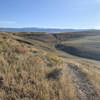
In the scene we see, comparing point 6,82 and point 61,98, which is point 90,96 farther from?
point 6,82

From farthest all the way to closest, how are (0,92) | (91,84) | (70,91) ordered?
1. (91,84)
2. (70,91)
3. (0,92)

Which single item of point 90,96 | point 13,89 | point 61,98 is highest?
point 13,89

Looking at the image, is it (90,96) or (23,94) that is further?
(90,96)

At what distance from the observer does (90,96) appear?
4.30 m

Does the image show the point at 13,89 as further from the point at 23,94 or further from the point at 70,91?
the point at 70,91

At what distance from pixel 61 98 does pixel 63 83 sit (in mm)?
935

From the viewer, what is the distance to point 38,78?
4.50 metres

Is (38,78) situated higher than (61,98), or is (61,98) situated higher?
(38,78)

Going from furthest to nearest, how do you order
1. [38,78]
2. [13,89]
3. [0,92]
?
[38,78], [13,89], [0,92]

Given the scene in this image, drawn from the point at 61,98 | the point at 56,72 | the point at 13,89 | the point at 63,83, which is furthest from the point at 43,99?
the point at 56,72

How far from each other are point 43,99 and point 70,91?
3.99ft

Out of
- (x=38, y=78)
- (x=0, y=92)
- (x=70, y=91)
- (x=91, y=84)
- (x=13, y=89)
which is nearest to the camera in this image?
(x=0, y=92)

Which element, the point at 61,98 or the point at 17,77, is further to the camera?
the point at 17,77

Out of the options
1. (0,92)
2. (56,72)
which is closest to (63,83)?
(56,72)
